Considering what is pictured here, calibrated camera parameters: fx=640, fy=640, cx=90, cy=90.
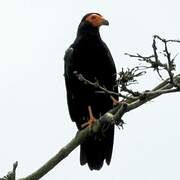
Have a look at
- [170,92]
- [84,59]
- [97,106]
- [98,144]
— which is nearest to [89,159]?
[98,144]

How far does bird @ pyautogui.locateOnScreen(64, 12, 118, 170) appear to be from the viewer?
970cm

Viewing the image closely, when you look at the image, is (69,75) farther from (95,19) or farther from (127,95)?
(127,95)

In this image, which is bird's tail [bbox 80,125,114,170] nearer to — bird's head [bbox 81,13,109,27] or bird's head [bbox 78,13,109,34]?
bird's head [bbox 78,13,109,34]

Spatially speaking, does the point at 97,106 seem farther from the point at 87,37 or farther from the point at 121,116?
the point at 121,116

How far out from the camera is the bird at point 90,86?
9.70 meters

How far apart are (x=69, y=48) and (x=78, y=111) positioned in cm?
102

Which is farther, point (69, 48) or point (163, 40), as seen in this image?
point (69, 48)

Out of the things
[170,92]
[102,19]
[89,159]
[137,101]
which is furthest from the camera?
[102,19]

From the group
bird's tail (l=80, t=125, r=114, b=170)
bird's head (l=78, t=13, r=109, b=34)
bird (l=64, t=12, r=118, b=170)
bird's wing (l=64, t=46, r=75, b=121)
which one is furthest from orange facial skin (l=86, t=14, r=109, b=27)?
bird's tail (l=80, t=125, r=114, b=170)

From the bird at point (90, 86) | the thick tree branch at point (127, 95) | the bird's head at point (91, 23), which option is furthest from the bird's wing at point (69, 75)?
the thick tree branch at point (127, 95)

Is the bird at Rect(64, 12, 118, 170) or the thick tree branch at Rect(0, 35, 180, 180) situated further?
the bird at Rect(64, 12, 118, 170)

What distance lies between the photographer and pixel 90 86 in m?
9.78

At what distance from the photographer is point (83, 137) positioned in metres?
7.75

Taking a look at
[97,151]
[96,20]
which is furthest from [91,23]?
[97,151]
